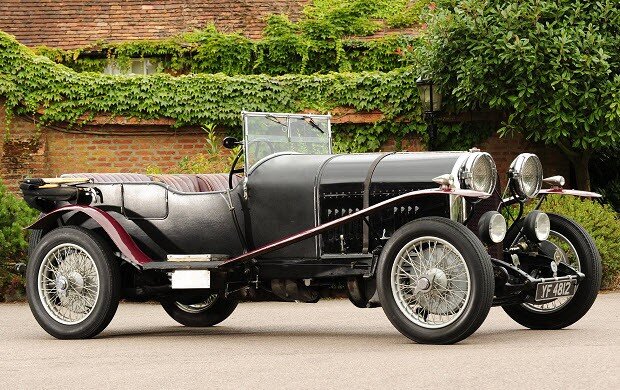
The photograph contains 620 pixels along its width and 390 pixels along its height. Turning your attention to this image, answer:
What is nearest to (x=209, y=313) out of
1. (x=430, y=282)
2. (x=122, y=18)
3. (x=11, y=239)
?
(x=430, y=282)

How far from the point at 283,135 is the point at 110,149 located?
1017 cm

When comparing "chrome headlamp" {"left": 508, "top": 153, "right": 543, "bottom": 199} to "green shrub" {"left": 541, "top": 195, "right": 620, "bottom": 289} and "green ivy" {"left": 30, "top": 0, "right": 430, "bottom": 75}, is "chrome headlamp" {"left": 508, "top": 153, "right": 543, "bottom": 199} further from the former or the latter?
"green ivy" {"left": 30, "top": 0, "right": 430, "bottom": 75}

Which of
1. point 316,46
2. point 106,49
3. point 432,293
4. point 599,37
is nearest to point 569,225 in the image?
point 432,293

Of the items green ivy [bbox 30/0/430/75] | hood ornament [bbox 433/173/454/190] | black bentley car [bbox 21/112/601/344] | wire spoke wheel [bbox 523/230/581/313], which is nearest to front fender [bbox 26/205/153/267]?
black bentley car [bbox 21/112/601/344]

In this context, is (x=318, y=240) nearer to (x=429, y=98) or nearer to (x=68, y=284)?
(x=68, y=284)

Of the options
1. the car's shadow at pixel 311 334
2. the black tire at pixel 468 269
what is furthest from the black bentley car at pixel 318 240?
the car's shadow at pixel 311 334

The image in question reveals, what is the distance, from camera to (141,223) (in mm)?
9672

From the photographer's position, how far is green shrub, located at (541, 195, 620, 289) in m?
14.5

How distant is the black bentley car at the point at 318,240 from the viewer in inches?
318

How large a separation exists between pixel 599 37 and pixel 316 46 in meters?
5.85

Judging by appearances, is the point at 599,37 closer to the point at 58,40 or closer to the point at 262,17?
the point at 262,17

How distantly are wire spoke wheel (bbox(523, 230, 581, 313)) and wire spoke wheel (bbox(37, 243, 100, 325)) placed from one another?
336cm

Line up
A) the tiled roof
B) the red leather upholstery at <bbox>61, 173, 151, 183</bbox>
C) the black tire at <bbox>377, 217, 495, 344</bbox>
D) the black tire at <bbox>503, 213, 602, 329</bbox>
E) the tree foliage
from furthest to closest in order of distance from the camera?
the tiled roof < the tree foliage < the red leather upholstery at <bbox>61, 173, 151, 183</bbox> < the black tire at <bbox>503, 213, 602, 329</bbox> < the black tire at <bbox>377, 217, 495, 344</bbox>

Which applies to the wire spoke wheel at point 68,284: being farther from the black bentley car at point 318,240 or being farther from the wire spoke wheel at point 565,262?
the wire spoke wheel at point 565,262
